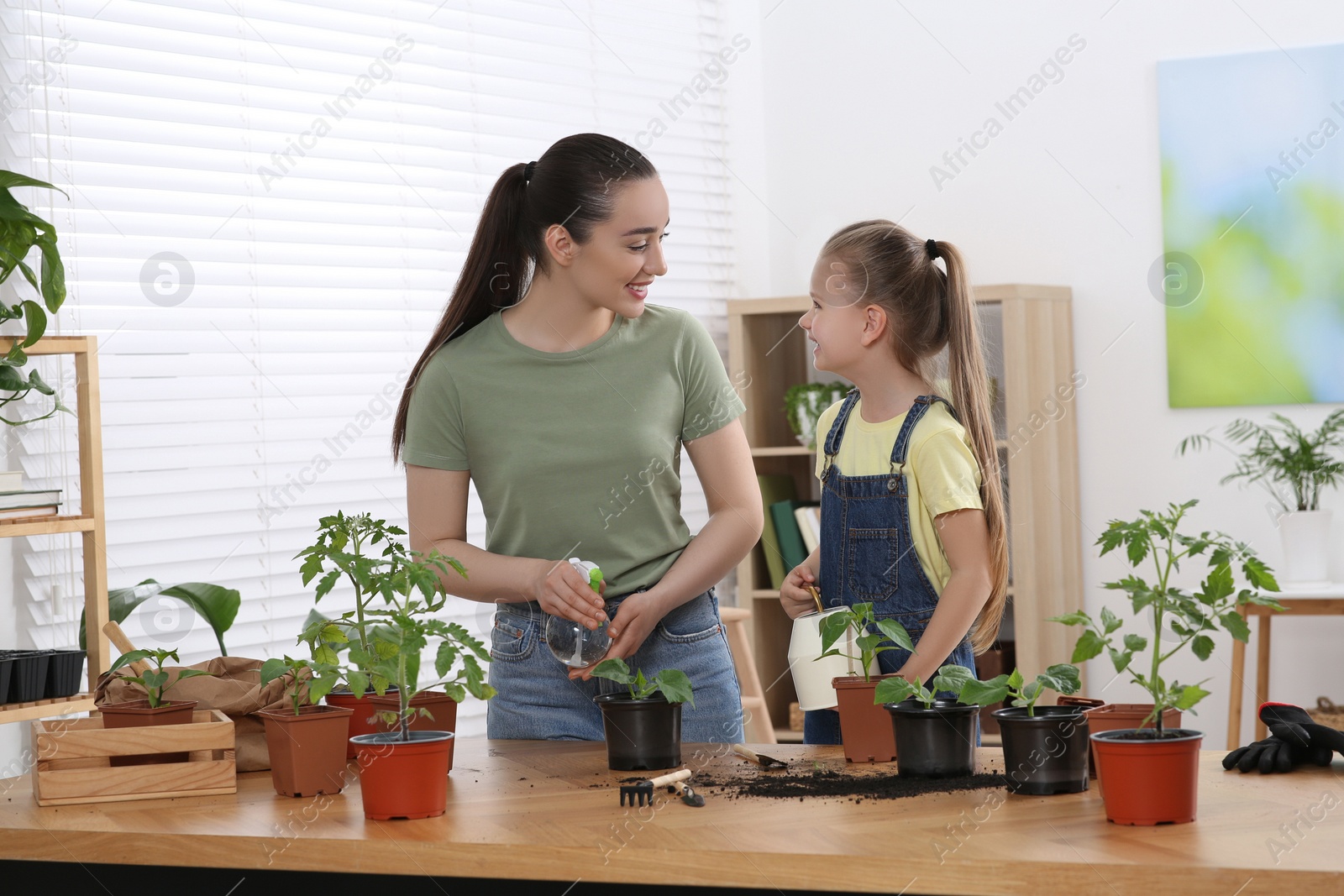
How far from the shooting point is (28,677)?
7.73 feet

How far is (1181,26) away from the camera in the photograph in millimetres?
4000

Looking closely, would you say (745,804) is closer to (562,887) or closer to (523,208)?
(562,887)

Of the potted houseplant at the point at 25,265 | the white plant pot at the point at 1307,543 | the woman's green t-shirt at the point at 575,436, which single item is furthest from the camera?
the white plant pot at the point at 1307,543

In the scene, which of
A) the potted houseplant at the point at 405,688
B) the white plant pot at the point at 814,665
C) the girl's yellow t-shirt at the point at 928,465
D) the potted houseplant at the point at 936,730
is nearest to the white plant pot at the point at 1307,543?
the girl's yellow t-shirt at the point at 928,465

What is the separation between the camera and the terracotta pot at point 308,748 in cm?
141

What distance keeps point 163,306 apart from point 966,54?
2633mm

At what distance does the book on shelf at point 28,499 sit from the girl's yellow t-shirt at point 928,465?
4.63 ft

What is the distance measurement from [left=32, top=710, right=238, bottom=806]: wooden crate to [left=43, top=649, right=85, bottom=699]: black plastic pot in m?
0.98

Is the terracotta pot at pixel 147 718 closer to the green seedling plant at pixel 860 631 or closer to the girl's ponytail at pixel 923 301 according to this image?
the green seedling plant at pixel 860 631

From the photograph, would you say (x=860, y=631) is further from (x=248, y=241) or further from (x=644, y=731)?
(x=248, y=241)

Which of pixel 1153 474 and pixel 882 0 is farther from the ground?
pixel 882 0

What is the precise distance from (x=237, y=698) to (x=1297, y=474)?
310 cm

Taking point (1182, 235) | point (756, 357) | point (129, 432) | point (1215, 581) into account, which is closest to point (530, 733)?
point (1215, 581)

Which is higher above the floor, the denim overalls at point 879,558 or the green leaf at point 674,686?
the denim overalls at point 879,558
